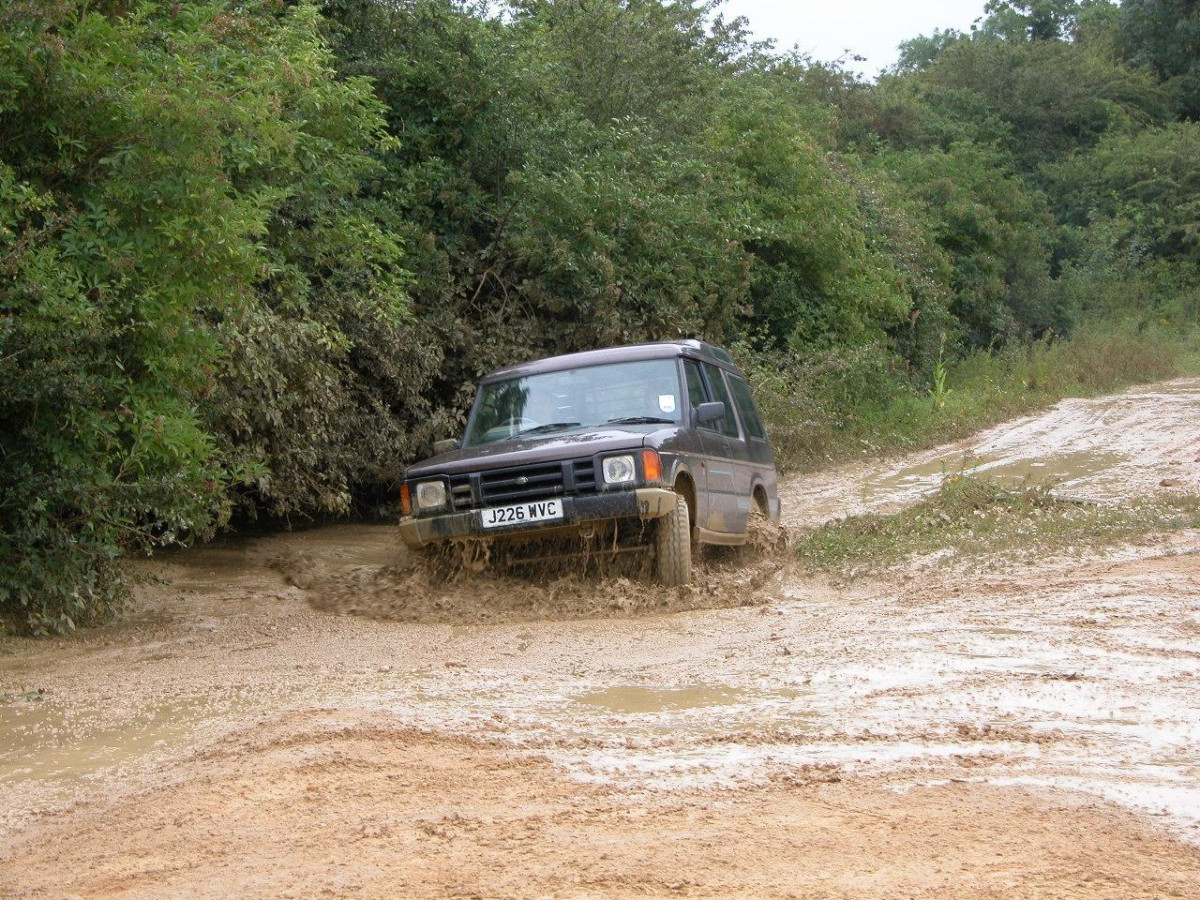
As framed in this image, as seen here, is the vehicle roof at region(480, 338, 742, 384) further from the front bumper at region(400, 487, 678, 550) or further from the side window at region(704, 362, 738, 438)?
the front bumper at region(400, 487, 678, 550)

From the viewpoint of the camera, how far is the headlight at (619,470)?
26.8ft

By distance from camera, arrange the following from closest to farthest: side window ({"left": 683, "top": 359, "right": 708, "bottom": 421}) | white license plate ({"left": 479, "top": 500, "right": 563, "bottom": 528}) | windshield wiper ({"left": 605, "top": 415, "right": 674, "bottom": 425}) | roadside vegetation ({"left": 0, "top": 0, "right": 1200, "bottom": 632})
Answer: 1. roadside vegetation ({"left": 0, "top": 0, "right": 1200, "bottom": 632})
2. white license plate ({"left": 479, "top": 500, "right": 563, "bottom": 528})
3. windshield wiper ({"left": 605, "top": 415, "right": 674, "bottom": 425})
4. side window ({"left": 683, "top": 359, "right": 708, "bottom": 421})

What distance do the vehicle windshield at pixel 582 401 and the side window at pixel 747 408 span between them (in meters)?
1.44

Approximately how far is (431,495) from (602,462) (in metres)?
1.15

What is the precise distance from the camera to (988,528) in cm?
1084

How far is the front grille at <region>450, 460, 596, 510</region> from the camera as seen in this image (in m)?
8.20

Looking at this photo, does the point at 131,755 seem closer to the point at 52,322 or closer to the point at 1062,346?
the point at 52,322

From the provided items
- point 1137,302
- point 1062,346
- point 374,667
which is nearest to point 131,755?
point 374,667

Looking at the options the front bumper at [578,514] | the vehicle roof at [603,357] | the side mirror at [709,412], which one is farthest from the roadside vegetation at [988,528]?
the front bumper at [578,514]

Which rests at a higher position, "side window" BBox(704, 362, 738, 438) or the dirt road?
"side window" BBox(704, 362, 738, 438)

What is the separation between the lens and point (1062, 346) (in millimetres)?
30375

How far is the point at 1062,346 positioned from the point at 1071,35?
3365cm

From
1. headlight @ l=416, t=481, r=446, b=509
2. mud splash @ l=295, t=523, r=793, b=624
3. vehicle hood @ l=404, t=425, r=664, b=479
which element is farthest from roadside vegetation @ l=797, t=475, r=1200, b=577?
headlight @ l=416, t=481, r=446, b=509

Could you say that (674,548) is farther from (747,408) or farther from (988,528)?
(988,528)
